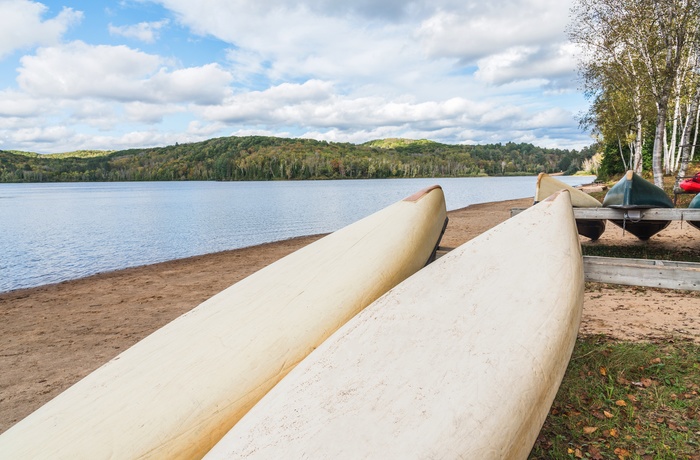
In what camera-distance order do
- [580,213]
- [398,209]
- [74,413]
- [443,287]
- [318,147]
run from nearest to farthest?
[74,413] < [443,287] < [398,209] < [580,213] < [318,147]

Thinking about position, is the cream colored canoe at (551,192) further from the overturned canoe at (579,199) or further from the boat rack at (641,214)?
the boat rack at (641,214)

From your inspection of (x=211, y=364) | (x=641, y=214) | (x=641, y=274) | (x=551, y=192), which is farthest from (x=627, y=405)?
(x=551, y=192)

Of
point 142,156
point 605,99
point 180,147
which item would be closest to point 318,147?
point 180,147

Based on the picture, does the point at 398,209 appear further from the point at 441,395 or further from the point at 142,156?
the point at 142,156

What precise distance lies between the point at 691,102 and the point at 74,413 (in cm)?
2210

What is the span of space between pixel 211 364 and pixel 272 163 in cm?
13095

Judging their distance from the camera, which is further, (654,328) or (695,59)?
(695,59)

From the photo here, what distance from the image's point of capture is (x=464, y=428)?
5.31ft

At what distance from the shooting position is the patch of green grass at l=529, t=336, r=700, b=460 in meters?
2.54

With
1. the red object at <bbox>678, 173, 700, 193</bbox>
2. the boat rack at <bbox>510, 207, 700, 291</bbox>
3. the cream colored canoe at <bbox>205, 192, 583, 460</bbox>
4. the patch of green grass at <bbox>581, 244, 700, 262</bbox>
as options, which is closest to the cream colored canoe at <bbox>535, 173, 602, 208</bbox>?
the patch of green grass at <bbox>581, 244, 700, 262</bbox>

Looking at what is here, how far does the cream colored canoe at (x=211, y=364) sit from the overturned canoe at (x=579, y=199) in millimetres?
6392

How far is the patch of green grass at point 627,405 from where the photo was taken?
8.34 ft

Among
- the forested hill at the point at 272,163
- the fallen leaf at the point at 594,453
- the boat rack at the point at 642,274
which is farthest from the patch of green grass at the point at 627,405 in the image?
the forested hill at the point at 272,163

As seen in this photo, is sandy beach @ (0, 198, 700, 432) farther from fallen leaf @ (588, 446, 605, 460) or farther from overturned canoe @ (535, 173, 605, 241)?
fallen leaf @ (588, 446, 605, 460)
